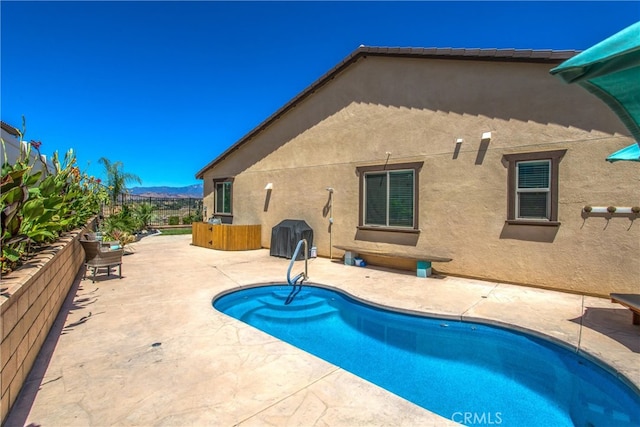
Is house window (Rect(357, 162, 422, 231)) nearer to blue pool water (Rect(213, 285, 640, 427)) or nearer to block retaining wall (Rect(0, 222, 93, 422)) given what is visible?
blue pool water (Rect(213, 285, 640, 427))

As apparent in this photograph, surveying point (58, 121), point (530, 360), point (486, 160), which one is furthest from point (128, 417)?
point (58, 121)

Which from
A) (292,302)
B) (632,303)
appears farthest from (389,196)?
(632,303)

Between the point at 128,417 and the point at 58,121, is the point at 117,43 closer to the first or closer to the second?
the point at 58,121

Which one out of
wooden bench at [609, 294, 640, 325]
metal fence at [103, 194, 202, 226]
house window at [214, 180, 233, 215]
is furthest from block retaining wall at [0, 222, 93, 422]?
metal fence at [103, 194, 202, 226]

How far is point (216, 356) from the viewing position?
13.2ft

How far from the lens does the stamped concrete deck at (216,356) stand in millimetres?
2891

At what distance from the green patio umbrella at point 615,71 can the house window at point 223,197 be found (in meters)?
14.6

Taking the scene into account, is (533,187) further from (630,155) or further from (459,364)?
(459,364)

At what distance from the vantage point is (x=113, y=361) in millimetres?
3883

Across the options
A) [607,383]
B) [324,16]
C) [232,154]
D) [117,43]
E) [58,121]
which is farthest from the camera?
[58,121]

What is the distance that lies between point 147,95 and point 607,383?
25.1 m

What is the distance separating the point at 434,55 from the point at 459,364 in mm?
7836

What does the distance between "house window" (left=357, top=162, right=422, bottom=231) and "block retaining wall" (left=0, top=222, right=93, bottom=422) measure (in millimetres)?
7961

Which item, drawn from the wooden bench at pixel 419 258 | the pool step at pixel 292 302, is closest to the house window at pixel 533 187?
the wooden bench at pixel 419 258
